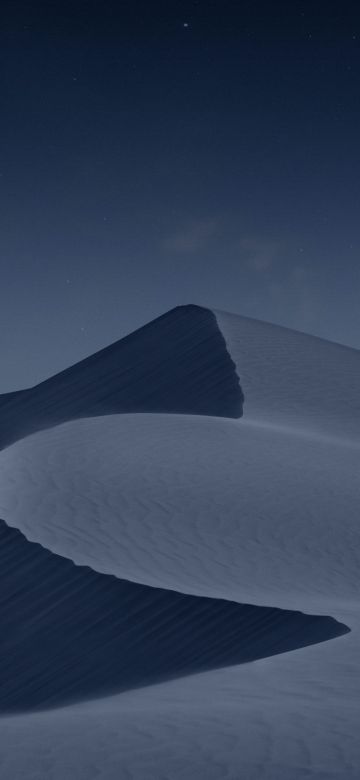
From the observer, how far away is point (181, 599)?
677 cm

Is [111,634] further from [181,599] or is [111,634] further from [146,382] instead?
[146,382]

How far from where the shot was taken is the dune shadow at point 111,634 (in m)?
5.96

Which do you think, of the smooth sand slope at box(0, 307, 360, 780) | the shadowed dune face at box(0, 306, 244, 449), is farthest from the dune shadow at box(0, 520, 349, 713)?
the shadowed dune face at box(0, 306, 244, 449)

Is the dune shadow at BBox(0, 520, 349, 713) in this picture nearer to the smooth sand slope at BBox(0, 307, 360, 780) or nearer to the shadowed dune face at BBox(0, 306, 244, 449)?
the smooth sand slope at BBox(0, 307, 360, 780)

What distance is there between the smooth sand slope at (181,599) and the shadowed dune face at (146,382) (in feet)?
8.11

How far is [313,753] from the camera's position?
11.5 feet

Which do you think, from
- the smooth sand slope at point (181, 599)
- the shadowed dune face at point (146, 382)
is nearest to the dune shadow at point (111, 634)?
the smooth sand slope at point (181, 599)

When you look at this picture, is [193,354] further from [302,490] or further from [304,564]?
[304,564]

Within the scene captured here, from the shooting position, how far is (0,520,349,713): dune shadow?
235 inches

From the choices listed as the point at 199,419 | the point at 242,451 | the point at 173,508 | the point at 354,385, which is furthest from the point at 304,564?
the point at 354,385

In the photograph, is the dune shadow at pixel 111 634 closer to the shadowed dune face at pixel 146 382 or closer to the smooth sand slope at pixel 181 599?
the smooth sand slope at pixel 181 599

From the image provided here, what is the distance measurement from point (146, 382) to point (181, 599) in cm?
1465

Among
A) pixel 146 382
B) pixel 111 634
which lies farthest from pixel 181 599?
pixel 146 382

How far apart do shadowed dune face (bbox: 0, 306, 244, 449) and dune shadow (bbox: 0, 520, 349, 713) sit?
9.84 metres
